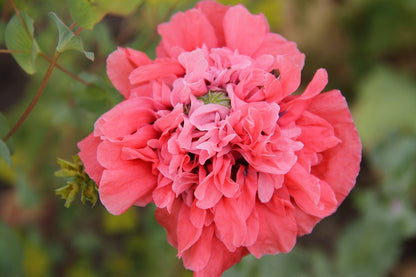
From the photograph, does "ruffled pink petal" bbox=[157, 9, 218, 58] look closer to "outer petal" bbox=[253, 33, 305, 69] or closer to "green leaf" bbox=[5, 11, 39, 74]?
"outer petal" bbox=[253, 33, 305, 69]

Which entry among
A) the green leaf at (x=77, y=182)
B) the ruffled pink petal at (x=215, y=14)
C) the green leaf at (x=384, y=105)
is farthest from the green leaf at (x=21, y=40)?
the green leaf at (x=384, y=105)

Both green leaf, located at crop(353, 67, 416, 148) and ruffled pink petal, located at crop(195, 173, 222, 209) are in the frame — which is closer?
ruffled pink petal, located at crop(195, 173, 222, 209)

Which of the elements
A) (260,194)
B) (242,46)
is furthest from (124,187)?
(242,46)

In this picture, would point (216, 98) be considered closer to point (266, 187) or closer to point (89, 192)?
point (266, 187)

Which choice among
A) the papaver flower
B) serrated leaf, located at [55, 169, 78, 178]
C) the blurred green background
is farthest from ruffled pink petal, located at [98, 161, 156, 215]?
the blurred green background

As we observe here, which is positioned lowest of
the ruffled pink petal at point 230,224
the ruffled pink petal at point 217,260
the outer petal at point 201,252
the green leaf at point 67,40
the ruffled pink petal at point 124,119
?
the ruffled pink petal at point 217,260

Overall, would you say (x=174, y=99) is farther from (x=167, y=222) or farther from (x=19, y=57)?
(x=19, y=57)

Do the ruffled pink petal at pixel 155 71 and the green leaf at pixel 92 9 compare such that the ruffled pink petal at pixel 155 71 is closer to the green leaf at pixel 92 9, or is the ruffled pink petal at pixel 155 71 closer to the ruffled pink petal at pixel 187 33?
the ruffled pink petal at pixel 187 33
